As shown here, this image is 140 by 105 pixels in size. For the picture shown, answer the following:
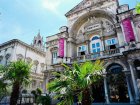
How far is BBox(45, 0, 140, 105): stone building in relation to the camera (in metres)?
16.2

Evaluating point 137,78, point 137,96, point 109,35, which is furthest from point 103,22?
point 137,96

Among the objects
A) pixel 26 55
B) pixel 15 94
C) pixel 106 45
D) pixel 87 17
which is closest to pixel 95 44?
pixel 106 45

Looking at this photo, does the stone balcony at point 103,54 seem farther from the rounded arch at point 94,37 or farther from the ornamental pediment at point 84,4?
the ornamental pediment at point 84,4

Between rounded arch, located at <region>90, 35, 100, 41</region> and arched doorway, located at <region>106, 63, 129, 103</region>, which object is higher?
rounded arch, located at <region>90, 35, 100, 41</region>

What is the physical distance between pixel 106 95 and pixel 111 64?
13.3ft

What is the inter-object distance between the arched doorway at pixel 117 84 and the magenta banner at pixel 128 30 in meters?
3.70

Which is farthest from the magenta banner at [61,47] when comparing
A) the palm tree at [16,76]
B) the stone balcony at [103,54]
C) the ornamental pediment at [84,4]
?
the palm tree at [16,76]

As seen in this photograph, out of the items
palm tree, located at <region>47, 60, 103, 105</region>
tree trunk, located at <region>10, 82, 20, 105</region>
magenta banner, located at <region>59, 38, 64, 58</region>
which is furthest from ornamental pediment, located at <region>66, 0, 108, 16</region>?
tree trunk, located at <region>10, 82, 20, 105</region>

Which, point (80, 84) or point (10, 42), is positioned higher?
point (10, 42)

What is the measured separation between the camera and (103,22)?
21969 mm

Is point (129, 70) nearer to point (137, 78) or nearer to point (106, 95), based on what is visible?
point (137, 78)

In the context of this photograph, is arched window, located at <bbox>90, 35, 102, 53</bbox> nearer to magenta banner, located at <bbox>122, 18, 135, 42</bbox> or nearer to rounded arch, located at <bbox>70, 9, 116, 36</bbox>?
rounded arch, located at <bbox>70, 9, 116, 36</bbox>

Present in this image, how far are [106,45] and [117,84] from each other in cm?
614

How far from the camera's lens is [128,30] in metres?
17.2
